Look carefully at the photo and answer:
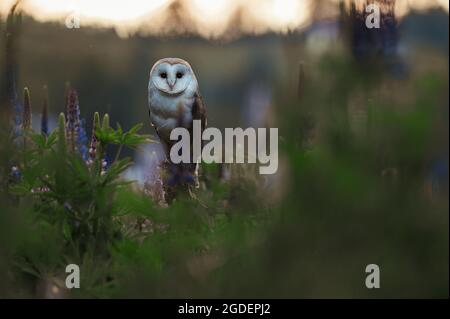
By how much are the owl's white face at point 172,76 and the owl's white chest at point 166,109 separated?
34mm

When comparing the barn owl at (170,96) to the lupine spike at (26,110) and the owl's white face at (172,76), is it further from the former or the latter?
the lupine spike at (26,110)

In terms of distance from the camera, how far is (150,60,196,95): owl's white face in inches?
138

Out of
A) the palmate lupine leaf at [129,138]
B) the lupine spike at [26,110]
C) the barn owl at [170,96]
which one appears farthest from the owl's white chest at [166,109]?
the palmate lupine leaf at [129,138]

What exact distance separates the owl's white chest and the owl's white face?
0.03 meters

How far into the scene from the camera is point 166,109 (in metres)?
3.54

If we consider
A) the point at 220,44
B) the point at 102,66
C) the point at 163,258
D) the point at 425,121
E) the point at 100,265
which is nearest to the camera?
the point at 425,121

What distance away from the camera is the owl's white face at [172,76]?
350 centimetres

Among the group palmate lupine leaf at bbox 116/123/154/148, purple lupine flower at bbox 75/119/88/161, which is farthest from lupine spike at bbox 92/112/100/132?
purple lupine flower at bbox 75/119/88/161

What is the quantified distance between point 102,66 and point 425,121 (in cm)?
1051

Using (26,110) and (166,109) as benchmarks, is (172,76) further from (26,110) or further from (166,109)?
(26,110)

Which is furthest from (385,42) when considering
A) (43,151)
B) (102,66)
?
(102,66)

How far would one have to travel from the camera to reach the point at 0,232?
129cm
